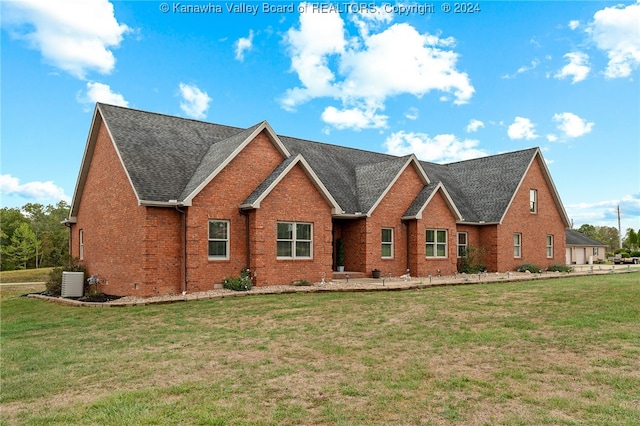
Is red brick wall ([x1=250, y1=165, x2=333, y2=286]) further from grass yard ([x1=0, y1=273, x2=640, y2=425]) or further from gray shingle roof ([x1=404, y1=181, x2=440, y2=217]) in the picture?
gray shingle roof ([x1=404, y1=181, x2=440, y2=217])

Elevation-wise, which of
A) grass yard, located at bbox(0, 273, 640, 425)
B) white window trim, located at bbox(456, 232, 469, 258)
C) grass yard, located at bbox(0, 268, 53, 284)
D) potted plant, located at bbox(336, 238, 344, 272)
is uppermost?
white window trim, located at bbox(456, 232, 469, 258)

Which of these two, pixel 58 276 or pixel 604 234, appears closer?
pixel 58 276

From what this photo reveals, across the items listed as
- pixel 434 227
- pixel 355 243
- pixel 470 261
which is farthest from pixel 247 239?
pixel 470 261

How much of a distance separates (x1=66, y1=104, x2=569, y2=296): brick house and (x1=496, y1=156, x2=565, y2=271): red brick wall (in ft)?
0.89

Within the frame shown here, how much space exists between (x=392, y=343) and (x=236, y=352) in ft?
10.3

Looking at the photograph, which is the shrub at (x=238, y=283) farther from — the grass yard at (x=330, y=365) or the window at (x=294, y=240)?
the grass yard at (x=330, y=365)

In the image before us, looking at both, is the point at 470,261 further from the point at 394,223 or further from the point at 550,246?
the point at 550,246

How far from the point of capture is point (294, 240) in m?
20.5

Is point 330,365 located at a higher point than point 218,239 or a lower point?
lower

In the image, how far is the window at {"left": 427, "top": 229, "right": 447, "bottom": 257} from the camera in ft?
85.9

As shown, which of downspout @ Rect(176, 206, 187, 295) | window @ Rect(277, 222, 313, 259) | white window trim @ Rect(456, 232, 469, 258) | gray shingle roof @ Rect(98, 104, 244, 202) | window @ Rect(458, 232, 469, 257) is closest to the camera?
downspout @ Rect(176, 206, 187, 295)

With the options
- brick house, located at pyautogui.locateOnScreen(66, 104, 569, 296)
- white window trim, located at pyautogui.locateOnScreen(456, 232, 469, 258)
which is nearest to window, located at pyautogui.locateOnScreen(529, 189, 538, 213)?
brick house, located at pyautogui.locateOnScreen(66, 104, 569, 296)

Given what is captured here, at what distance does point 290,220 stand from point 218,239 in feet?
10.7

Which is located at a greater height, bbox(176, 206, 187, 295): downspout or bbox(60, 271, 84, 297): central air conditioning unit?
bbox(176, 206, 187, 295): downspout
